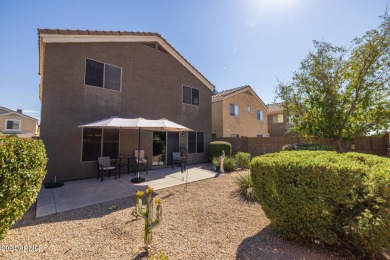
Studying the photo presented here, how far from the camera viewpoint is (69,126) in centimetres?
804

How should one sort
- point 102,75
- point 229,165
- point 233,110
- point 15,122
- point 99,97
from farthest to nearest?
point 15,122, point 233,110, point 229,165, point 102,75, point 99,97

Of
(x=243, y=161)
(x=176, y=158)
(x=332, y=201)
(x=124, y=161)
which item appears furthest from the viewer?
(x=176, y=158)

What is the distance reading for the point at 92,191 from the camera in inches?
257

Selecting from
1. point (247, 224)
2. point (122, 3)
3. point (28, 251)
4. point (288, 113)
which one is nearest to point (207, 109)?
point (288, 113)

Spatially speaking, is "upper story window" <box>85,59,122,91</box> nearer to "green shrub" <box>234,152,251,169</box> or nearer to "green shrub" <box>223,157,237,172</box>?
"green shrub" <box>223,157,237,172</box>

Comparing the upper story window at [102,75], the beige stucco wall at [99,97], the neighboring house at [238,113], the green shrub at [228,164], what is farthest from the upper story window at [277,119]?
the upper story window at [102,75]

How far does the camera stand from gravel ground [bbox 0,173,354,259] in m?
2.98

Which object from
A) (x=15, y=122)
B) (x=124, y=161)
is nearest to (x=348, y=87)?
(x=124, y=161)

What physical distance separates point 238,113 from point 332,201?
55.6 ft

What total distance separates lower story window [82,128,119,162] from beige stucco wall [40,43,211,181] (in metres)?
0.28

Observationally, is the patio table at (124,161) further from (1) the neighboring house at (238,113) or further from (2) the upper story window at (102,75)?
(1) the neighboring house at (238,113)

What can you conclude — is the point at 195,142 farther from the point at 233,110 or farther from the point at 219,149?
the point at 233,110

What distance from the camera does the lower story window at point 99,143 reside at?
27.8ft

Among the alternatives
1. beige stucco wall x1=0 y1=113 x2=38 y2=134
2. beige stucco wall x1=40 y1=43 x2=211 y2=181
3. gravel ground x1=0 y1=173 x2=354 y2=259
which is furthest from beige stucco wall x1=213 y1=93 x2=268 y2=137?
beige stucco wall x1=0 y1=113 x2=38 y2=134
